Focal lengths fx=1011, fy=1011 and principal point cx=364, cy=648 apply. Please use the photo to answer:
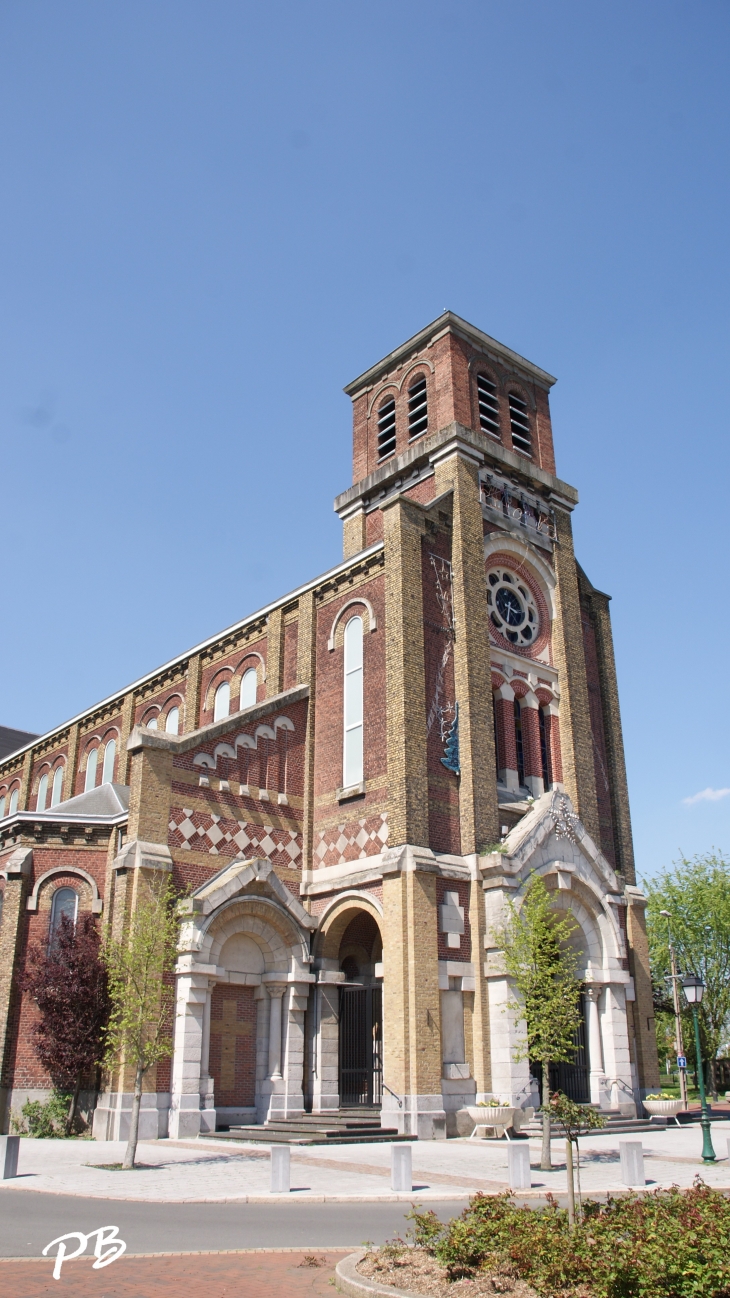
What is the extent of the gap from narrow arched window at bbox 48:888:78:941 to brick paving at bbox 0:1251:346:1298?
51.1ft

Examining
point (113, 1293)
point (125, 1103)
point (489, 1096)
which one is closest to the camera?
point (113, 1293)

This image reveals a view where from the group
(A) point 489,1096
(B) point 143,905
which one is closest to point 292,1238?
(B) point 143,905

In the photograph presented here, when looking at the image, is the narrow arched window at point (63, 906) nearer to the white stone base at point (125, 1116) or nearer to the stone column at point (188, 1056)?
the stone column at point (188, 1056)

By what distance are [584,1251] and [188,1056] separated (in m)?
15.1

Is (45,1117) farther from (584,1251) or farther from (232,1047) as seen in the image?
(584,1251)

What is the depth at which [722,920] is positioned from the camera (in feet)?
154

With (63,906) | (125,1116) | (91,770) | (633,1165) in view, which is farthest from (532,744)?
(91,770)

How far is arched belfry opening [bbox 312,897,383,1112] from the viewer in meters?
24.4

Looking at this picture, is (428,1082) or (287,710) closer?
(428,1082)

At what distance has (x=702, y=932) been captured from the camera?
48.2 meters

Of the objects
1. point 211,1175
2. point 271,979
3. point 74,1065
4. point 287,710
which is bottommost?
point 211,1175

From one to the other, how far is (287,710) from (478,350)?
1405 cm

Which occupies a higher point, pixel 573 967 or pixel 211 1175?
pixel 573 967

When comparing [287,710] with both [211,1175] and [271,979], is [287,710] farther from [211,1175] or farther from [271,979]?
[211,1175]
